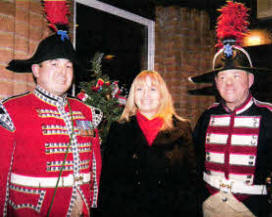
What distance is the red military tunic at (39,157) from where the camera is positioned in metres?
1.92

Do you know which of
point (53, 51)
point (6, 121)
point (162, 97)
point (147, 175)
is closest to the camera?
point (6, 121)

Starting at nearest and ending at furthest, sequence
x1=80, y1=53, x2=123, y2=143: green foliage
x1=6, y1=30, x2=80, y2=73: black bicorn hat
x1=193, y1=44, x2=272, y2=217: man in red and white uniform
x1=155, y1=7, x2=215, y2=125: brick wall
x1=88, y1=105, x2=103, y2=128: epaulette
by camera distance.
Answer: x1=6, y1=30, x2=80, y2=73: black bicorn hat, x1=193, y1=44, x2=272, y2=217: man in red and white uniform, x1=88, y1=105, x2=103, y2=128: epaulette, x1=80, y1=53, x2=123, y2=143: green foliage, x1=155, y1=7, x2=215, y2=125: brick wall

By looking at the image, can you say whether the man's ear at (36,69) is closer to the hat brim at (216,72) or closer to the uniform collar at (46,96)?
the uniform collar at (46,96)

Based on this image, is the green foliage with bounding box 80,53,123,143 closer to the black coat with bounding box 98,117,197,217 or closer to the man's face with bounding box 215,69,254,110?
the black coat with bounding box 98,117,197,217

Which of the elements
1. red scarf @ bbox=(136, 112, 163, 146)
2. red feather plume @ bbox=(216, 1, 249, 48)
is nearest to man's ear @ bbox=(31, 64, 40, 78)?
red scarf @ bbox=(136, 112, 163, 146)

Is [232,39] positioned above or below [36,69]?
above

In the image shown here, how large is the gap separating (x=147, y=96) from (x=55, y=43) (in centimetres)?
94

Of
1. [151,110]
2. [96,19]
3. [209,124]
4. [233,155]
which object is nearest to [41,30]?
[96,19]

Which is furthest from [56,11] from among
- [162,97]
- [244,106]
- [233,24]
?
[244,106]

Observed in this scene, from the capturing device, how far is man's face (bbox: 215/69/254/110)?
8.07 ft

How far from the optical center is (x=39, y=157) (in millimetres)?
1962

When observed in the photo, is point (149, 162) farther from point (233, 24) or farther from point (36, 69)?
point (233, 24)

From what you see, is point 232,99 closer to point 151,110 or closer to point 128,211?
point 151,110

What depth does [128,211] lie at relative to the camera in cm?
236
